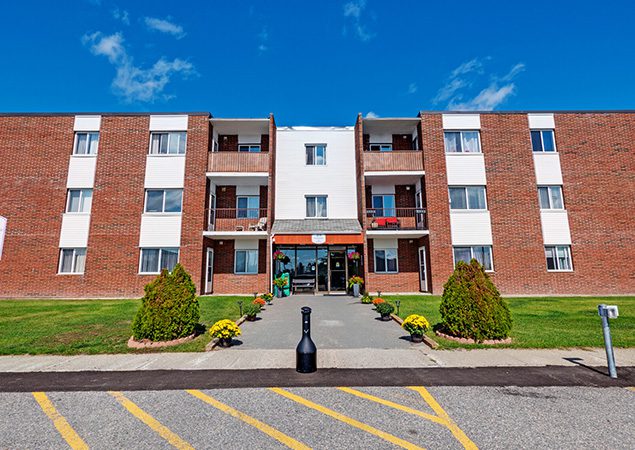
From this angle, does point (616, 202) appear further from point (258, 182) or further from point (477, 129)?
point (258, 182)

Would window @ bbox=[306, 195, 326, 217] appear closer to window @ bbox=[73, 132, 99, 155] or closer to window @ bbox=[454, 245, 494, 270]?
window @ bbox=[454, 245, 494, 270]

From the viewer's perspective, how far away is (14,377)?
535 centimetres

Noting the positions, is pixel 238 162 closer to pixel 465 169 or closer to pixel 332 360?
pixel 465 169

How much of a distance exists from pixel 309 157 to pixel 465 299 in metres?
15.8

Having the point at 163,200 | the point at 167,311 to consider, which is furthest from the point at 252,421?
the point at 163,200

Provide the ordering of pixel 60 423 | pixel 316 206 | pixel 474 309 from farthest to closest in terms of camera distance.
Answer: pixel 316 206
pixel 474 309
pixel 60 423

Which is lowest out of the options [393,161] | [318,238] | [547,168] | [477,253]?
[477,253]

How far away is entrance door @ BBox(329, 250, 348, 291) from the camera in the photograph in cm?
2030

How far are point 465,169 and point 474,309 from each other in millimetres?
13122

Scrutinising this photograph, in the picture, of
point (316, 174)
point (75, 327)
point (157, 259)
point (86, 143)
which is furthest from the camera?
point (316, 174)

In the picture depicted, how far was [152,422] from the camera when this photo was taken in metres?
3.76

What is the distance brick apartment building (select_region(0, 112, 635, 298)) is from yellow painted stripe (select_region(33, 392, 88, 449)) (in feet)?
43.3

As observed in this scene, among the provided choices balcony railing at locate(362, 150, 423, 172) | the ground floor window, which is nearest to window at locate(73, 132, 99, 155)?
balcony railing at locate(362, 150, 423, 172)

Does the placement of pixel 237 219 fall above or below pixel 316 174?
below
